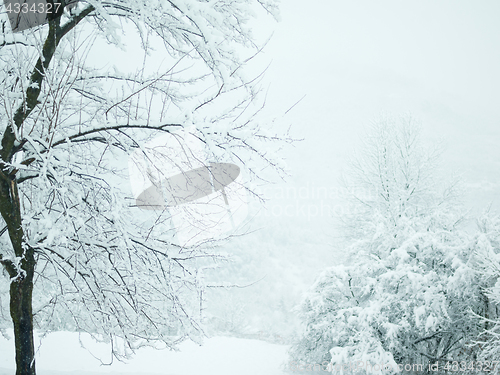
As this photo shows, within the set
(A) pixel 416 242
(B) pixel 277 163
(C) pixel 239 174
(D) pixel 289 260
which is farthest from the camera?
(D) pixel 289 260

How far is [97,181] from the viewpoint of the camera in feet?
7.31

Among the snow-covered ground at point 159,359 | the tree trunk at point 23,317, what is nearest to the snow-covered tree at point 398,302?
the snow-covered ground at point 159,359

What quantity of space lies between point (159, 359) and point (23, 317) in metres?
5.41

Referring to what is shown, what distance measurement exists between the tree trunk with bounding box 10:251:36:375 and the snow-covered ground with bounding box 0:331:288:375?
8.47 feet

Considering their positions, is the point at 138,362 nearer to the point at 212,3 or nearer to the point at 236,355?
the point at 236,355

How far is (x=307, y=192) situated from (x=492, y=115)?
9551 centimetres

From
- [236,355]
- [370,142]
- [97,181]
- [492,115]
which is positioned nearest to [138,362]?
[236,355]
